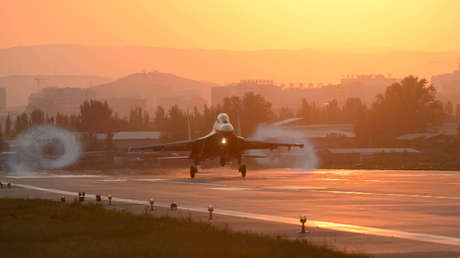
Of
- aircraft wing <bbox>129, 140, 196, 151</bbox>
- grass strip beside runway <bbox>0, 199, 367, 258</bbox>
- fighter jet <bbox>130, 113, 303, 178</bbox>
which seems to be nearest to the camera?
grass strip beside runway <bbox>0, 199, 367, 258</bbox>

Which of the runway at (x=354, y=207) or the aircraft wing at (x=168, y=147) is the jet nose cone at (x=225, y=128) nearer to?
the aircraft wing at (x=168, y=147)

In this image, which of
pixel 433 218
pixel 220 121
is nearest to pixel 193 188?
pixel 220 121

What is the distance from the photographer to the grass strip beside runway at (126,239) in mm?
15953

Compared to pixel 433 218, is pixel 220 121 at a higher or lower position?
higher

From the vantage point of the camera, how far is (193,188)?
3991cm

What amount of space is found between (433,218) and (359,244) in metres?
6.05

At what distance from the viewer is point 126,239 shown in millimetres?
18359

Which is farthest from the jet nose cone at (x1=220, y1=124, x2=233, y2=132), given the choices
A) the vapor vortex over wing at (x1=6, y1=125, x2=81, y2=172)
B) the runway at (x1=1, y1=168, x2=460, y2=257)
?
the vapor vortex over wing at (x1=6, y1=125, x2=81, y2=172)

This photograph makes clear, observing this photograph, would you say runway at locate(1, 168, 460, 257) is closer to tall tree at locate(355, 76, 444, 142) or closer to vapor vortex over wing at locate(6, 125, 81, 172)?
vapor vortex over wing at locate(6, 125, 81, 172)

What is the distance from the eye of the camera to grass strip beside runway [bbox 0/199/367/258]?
15953mm

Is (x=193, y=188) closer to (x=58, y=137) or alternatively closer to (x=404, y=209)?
(x=404, y=209)

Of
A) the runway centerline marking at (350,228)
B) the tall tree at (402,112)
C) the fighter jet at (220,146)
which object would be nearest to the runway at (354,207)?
the runway centerline marking at (350,228)

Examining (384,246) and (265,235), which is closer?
(384,246)

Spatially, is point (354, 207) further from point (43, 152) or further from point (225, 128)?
point (43, 152)
